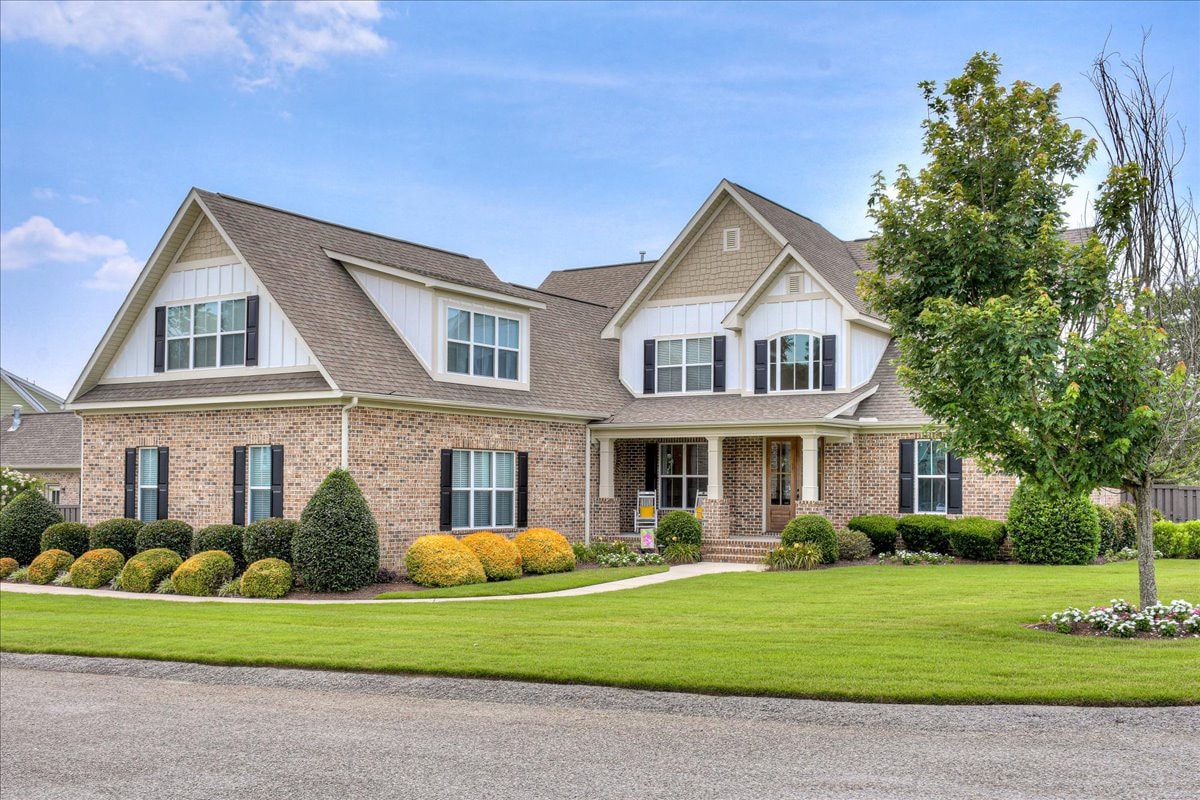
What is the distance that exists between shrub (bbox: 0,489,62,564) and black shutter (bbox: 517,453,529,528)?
32.9ft

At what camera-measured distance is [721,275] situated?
28328mm

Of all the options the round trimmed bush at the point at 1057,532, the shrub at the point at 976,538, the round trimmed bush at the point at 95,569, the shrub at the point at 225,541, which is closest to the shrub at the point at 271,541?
the shrub at the point at 225,541

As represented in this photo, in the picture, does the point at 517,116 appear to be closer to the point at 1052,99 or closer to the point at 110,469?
the point at 110,469

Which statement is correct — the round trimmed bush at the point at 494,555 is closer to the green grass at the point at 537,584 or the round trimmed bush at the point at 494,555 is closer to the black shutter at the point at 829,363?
the green grass at the point at 537,584

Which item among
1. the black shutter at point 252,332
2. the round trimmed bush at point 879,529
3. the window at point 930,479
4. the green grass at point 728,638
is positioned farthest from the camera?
the window at point 930,479

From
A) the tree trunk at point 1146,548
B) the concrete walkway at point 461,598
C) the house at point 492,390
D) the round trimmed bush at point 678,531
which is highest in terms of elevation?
the house at point 492,390

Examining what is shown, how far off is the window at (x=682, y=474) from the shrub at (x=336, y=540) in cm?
1046

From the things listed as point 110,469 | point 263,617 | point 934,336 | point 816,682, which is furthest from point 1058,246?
point 110,469

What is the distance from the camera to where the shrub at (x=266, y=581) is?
1925 centimetres

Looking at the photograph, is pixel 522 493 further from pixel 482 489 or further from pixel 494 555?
pixel 494 555

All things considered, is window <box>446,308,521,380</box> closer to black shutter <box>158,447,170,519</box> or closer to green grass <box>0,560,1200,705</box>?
black shutter <box>158,447,170,519</box>

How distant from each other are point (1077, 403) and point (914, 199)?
3.44m

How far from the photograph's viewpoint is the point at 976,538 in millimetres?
23297

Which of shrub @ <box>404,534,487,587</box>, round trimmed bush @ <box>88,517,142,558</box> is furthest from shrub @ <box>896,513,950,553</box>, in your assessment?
round trimmed bush @ <box>88,517,142,558</box>
